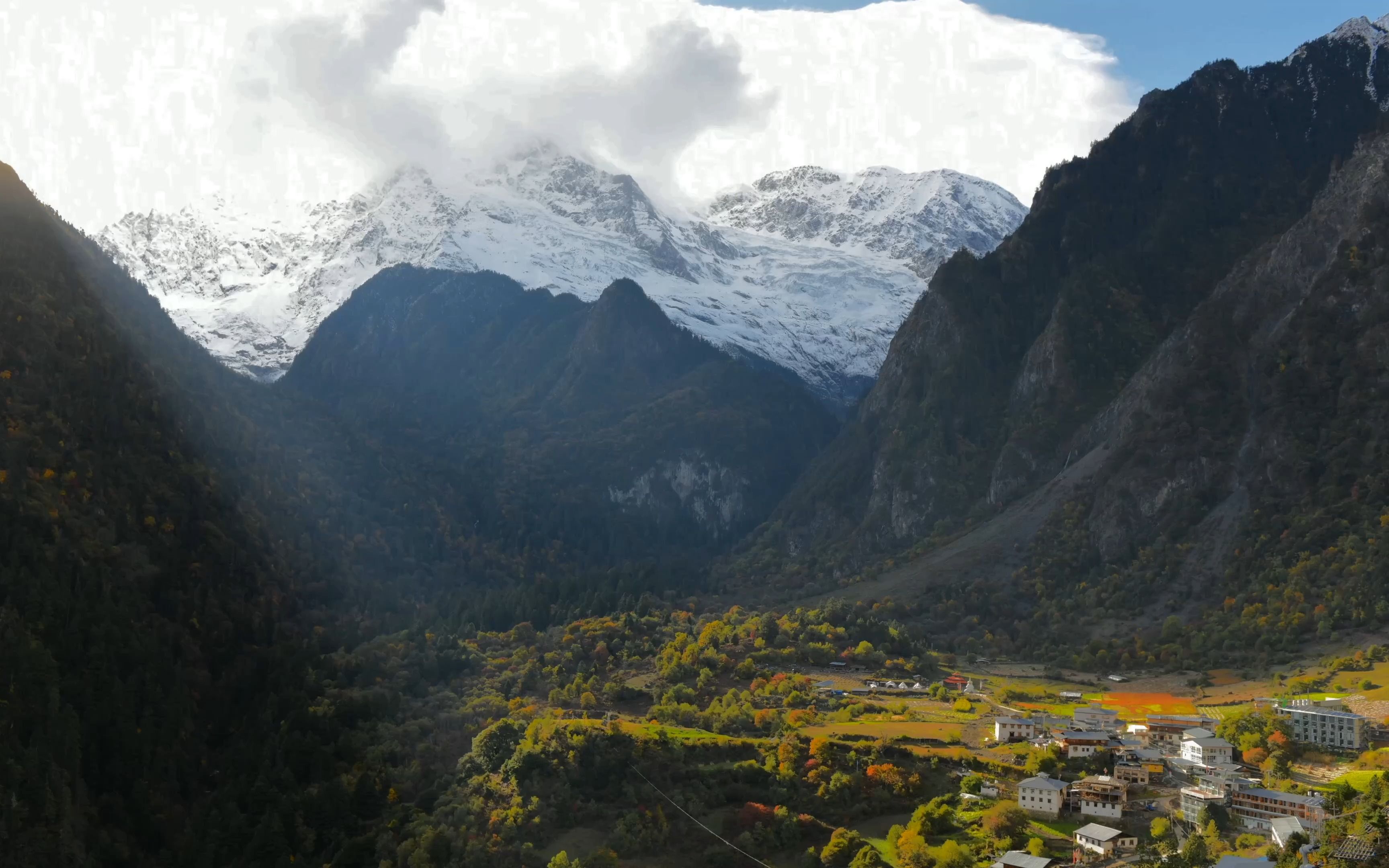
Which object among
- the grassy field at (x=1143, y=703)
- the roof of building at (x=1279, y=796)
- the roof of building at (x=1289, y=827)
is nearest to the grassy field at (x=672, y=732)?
the grassy field at (x=1143, y=703)

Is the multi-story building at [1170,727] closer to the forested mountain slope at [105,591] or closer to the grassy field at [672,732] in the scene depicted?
the grassy field at [672,732]

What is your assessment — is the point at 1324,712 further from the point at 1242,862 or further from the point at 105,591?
the point at 105,591

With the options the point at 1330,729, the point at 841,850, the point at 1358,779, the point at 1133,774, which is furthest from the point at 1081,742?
the point at 841,850

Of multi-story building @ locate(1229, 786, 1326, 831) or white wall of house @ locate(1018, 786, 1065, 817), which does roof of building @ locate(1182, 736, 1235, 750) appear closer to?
multi-story building @ locate(1229, 786, 1326, 831)

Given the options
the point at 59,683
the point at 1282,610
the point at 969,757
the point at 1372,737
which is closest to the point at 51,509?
the point at 59,683

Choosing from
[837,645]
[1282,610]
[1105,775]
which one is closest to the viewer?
[1105,775]

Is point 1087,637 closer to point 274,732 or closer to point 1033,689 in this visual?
point 1033,689

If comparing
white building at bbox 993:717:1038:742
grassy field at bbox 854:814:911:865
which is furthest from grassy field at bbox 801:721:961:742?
grassy field at bbox 854:814:911:865
